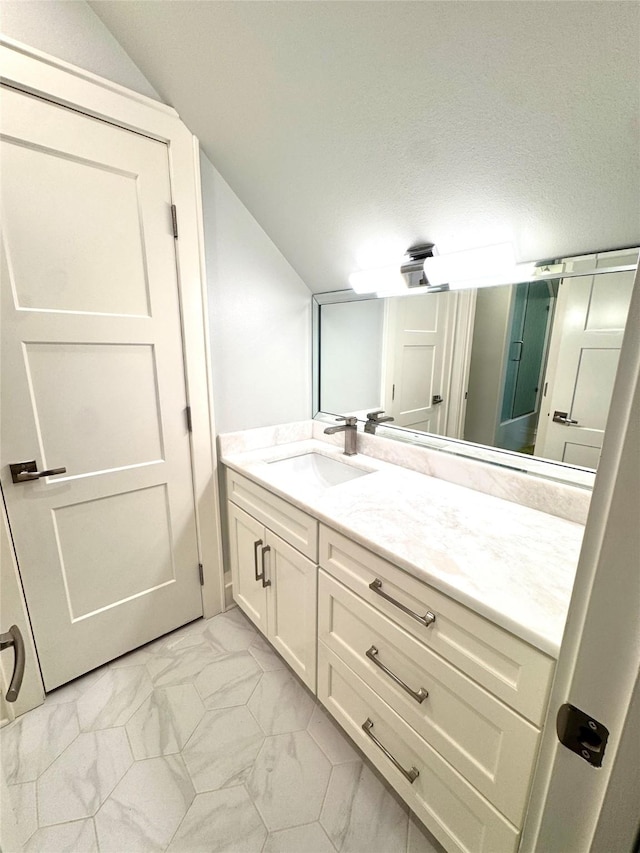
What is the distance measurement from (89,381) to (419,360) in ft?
4.44

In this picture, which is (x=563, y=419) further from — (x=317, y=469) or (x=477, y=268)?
(x=317, y=469)

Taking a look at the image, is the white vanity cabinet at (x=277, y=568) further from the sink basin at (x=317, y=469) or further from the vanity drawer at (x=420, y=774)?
the sink basin at (x=317, y=469)

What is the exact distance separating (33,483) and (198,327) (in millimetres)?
848

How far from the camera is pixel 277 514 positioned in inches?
53.5

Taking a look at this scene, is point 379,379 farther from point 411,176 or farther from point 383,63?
point 383,63

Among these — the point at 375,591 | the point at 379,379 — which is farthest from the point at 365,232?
the point at 375,591

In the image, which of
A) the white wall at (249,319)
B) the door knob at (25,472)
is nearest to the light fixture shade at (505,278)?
the white wall at (249,319)

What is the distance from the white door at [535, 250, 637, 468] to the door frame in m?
1.35

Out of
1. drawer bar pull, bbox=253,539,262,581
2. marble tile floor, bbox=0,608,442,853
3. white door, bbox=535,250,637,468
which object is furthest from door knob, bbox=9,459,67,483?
white door, bbox=535,250,637,468

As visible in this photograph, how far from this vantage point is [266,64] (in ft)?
3.37

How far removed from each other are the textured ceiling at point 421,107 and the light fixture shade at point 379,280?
0.30 feet

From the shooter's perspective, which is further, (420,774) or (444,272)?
(444,272)

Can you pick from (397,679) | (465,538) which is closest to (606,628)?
(465,538)

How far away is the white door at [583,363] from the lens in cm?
104
